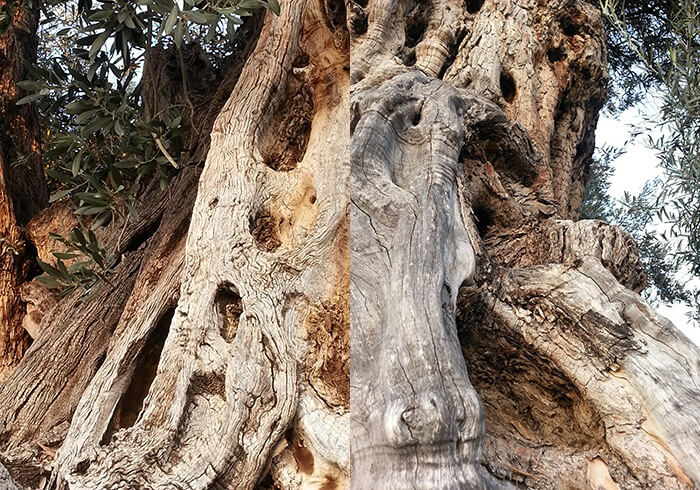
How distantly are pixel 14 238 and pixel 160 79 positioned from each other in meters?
Answer: 1.55

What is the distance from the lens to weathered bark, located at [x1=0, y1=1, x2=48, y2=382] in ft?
15.0

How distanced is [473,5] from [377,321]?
8.95 feet

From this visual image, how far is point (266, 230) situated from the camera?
3119 mm

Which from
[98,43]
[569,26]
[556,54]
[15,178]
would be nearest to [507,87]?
[556,54]

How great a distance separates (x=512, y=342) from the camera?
2607 mm

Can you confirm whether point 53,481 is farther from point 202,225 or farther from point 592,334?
point 592,334

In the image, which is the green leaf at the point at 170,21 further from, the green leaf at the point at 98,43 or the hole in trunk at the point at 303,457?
the hole in trunk at the point at 303,457

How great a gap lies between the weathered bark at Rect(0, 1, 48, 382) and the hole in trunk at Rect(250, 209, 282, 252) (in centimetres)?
239

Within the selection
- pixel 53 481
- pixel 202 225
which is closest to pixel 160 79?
pixel 202 225

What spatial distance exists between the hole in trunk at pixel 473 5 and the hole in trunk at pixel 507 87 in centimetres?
59

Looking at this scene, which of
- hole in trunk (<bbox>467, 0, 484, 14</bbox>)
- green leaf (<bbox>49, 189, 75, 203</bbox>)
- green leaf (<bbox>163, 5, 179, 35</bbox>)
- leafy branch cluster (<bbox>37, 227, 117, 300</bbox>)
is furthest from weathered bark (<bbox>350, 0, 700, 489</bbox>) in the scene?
green leaf (<bbox>49, 189, 75, 203</bbox>)

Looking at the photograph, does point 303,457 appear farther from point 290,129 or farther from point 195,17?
point 195,17

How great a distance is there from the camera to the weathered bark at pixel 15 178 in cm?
456

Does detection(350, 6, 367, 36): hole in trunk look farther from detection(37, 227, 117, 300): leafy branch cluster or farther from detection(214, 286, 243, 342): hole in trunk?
detection(37, 227, 117, 300): leafy branch cluster
